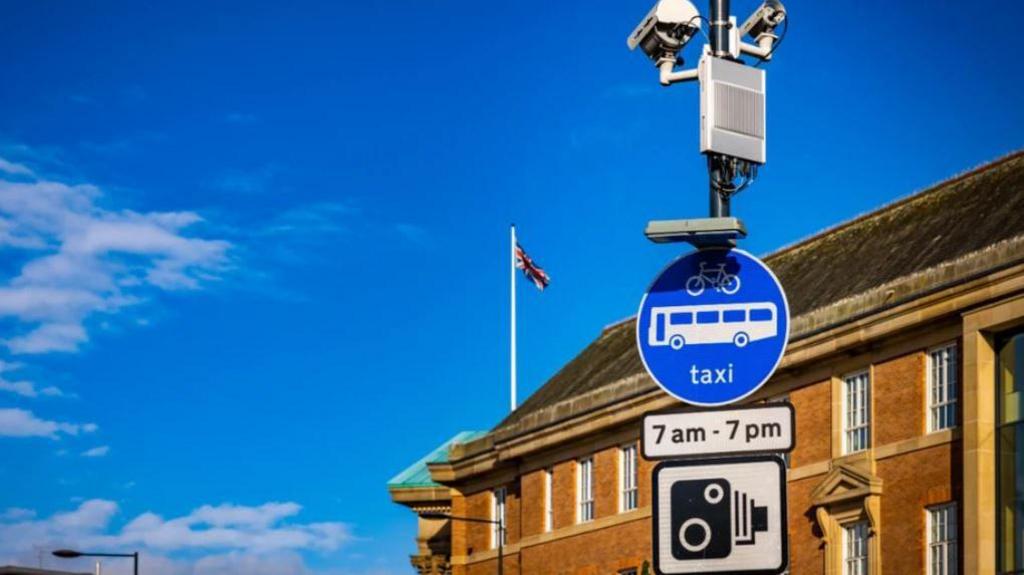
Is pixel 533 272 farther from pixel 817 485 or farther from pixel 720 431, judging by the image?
pixel 720 431

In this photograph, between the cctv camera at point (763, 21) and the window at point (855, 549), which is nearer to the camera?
the cctv camera at point (763, 21)

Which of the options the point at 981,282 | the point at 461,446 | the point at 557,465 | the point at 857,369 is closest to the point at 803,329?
the point at 857,369

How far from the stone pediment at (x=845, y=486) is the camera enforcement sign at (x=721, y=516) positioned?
1661 inches

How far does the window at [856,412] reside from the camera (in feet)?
184

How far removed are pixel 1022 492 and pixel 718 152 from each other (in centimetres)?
3795

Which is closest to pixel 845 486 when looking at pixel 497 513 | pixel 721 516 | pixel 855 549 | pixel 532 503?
pixel 855 549

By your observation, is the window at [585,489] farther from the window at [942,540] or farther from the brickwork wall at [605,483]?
the window at [942,540]

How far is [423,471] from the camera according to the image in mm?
85375

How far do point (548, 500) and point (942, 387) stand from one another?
71.7 feet

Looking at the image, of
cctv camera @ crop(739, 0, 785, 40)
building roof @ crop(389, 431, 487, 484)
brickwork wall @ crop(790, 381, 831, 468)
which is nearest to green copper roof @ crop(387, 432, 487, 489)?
building roof @ crop(389, 431, 487, 484)

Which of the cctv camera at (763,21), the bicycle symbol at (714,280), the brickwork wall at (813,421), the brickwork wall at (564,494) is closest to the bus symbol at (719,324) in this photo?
the bicycle symbol at (714,280)

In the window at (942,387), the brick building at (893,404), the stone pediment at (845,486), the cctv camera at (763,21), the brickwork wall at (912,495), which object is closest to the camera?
the cctv camera at (763,21)

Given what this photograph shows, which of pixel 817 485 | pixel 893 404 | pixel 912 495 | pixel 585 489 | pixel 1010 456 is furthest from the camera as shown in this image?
pixel 585 489

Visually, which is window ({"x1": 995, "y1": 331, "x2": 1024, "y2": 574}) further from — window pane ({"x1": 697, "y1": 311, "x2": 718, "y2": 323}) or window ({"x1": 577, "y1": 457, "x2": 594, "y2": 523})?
window pane ({"x1": 697, "y1": 311, "x2": 718, "y2": 323})
